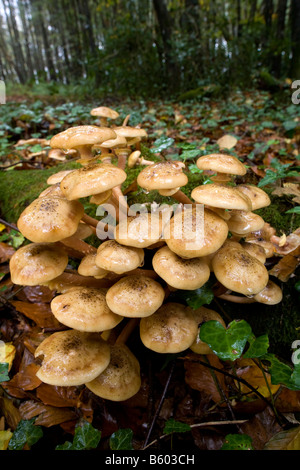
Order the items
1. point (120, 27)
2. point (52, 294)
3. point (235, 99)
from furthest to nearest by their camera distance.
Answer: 1. point (120, 27)
2. point (235, 99)
3. point (52, 294)

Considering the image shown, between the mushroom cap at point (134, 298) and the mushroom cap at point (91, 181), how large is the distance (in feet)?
1.92

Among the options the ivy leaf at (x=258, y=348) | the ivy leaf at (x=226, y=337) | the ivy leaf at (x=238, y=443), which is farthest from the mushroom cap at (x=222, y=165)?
the ivy leaf at (x=238, y=443)

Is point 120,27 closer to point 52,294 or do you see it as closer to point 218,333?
point 52,294

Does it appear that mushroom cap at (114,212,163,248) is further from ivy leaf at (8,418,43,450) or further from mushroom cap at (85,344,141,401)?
ivy leaf at (8,418,43,450)

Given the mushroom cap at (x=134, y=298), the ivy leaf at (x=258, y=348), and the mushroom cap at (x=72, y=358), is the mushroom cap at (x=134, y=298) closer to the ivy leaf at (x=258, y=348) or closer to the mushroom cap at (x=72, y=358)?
the mushroom cap at (x=72, y=358)

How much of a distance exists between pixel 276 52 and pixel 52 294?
13.0 m

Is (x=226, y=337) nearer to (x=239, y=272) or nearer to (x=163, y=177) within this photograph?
(x=239, y=272)

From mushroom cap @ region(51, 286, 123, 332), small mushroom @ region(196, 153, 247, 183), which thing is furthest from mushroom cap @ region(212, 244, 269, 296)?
mushroom cap @ region(51, 286, 123, 332)

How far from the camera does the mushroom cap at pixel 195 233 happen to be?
1.56 m

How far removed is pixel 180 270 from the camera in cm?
165

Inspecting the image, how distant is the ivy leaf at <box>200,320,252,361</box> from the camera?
166cm

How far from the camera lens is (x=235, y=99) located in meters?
10.2

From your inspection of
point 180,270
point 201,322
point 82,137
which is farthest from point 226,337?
point 82,137

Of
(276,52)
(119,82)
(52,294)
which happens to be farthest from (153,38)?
(52,294)
